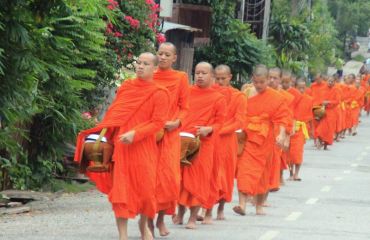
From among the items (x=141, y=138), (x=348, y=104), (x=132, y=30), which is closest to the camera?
(x=141, y=138)

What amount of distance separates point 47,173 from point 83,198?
953 millimetres

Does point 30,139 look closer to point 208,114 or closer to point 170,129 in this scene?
point 208,114

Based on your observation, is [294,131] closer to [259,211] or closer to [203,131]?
[259,211]

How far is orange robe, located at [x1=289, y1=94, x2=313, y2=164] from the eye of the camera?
2120 centimetres

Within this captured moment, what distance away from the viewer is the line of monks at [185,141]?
1104cm

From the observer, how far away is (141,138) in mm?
10891

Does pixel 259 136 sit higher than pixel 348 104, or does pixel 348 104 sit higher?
pixel 259 136

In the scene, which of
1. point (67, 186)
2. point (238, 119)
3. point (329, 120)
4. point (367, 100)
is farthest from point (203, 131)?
point (367, 100)

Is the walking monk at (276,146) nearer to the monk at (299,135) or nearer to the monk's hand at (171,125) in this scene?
the monk's hand at (171,125)

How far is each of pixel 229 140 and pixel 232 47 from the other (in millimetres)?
20106

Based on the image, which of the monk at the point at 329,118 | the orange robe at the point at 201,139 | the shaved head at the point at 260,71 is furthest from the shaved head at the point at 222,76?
the monk at the point at 329,118

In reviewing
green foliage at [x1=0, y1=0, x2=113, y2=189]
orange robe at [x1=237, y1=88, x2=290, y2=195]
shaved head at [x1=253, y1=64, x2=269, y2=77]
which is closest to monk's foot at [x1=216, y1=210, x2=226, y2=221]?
orange robe at [x1=237, y1=88, x2=290, y2=195]

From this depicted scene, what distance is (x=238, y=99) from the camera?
1427cm

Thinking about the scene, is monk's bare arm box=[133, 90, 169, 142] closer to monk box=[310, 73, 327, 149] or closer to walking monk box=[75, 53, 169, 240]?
walking monk box=[75, 53, 169, 240]
